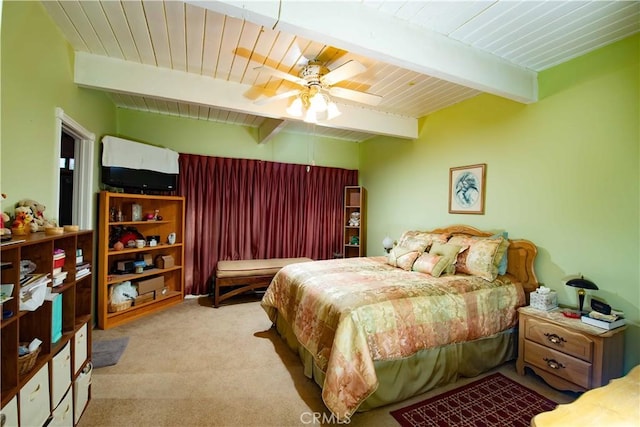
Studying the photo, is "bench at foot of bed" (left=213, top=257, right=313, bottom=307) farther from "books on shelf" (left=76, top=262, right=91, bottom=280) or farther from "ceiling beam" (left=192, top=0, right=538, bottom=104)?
"ceiling beam" (left=192, top=0, right=538, bottom=104)

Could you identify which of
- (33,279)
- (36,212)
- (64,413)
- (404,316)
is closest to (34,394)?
(64,413)

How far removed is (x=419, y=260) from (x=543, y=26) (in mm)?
2046

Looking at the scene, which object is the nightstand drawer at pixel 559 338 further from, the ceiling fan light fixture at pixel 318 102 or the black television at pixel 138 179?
the black television at pixel 138 179

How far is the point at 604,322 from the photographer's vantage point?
76.3 inches

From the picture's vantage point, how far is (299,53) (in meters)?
2.29

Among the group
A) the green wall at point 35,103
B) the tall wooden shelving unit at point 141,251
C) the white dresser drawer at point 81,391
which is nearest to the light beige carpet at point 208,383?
the white dresser drawer at point 81,391

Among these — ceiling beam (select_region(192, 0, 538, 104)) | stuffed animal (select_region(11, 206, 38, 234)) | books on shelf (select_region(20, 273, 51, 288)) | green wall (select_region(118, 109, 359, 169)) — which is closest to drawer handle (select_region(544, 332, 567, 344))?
ceiling beam (select_region(192, 0, 538, 104))

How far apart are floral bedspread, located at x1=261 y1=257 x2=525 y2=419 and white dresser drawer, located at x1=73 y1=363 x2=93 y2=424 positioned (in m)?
1.42

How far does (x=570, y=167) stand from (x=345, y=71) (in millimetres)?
2080

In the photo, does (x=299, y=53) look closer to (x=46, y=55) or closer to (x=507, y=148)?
(x=46, y=55)

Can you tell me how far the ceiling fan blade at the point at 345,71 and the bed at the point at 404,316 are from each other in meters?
1.63

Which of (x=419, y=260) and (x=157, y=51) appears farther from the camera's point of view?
(x=419, y=260)

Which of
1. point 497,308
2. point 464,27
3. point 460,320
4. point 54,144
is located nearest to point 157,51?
point 54,144

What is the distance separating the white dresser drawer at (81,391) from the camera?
1.70m
